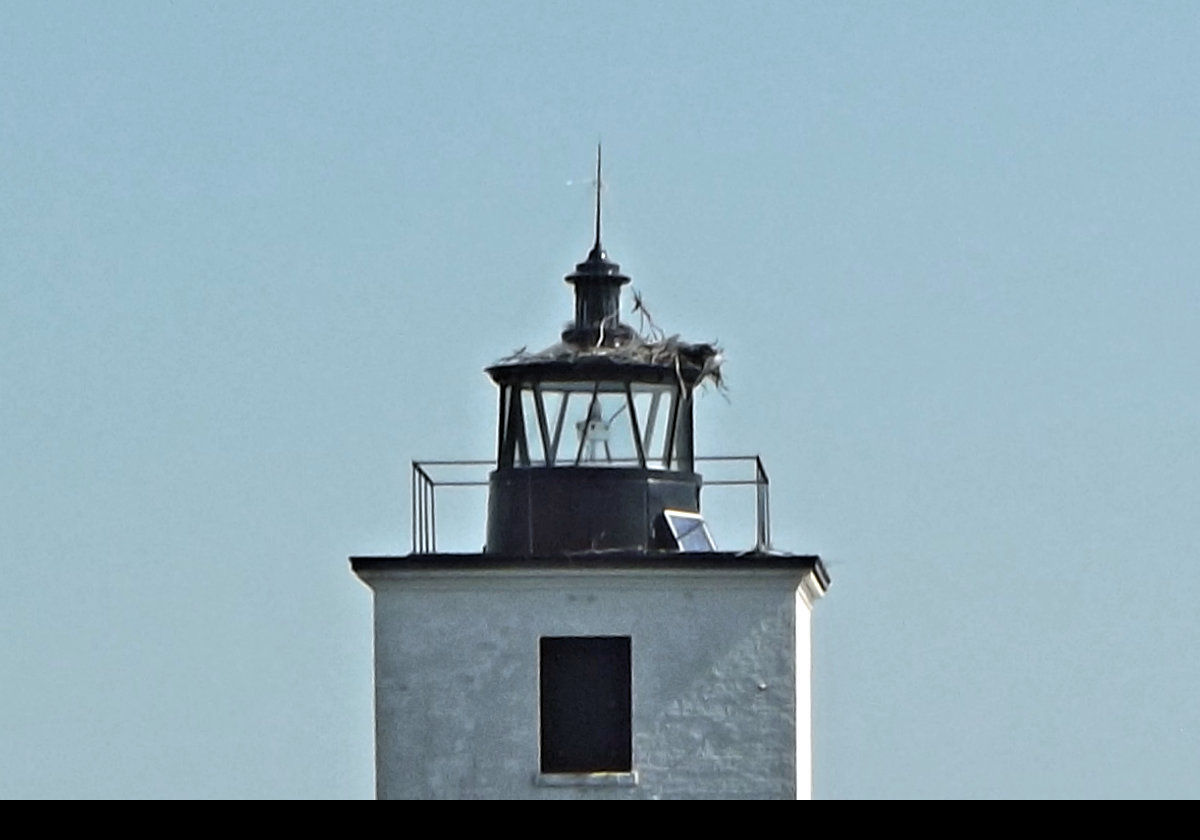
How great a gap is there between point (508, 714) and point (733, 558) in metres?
1.71

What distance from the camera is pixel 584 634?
67.8ft

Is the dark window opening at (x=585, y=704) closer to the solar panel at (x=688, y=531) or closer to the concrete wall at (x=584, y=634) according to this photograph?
the concrete wall at (x=584, y=634)

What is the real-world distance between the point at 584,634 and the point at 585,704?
440 millimetres

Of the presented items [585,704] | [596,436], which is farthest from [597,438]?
[585,704]

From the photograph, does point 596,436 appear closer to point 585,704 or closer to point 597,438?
point 597,438

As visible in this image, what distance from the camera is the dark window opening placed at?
67.9 feet

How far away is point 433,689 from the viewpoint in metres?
20.7

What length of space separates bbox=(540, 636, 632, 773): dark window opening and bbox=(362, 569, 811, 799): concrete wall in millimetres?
83

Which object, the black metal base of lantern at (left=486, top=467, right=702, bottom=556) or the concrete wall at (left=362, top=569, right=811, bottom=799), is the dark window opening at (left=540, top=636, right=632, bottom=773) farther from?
the black metal base of lantern at (left=486, top=467, right=702, bottom=556)

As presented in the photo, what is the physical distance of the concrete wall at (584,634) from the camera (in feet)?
67.6

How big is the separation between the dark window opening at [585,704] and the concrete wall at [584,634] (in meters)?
0.08
